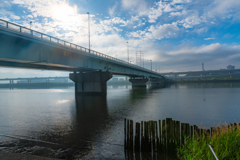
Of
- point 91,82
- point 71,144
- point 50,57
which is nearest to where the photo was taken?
point 71,144

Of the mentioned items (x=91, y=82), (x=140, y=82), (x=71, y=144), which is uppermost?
(x=91, y=82)

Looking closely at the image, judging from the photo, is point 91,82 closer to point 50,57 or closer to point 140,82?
point 50,57

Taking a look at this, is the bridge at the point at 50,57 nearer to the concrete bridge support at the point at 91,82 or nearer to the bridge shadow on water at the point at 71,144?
the concrete bridge support at the point at 91,82

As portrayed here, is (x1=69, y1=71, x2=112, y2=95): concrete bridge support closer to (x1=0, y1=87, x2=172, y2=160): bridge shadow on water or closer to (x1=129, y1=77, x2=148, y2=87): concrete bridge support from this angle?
(x1=0, y1=87, x2=172, y2=160): bridge shadow on water

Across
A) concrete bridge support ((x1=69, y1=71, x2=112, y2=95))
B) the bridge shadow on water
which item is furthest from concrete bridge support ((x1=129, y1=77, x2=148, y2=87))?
the bridge shadow on water

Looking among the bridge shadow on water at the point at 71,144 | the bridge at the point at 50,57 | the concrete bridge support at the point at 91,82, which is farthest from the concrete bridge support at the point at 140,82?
the bridge shadow on water at the point at 71,144

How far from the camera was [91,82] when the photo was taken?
57.6 meters

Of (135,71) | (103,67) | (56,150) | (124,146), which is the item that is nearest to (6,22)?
(56,150)

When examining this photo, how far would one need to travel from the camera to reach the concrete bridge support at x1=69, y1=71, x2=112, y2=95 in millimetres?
55781

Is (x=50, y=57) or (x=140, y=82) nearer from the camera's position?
(x=50, y=57)

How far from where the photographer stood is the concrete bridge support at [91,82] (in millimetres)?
55781

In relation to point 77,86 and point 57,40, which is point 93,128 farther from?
point 77,86

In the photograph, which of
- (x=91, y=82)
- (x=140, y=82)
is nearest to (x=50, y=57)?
(x=91, y=82)

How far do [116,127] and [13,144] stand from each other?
8.31m
